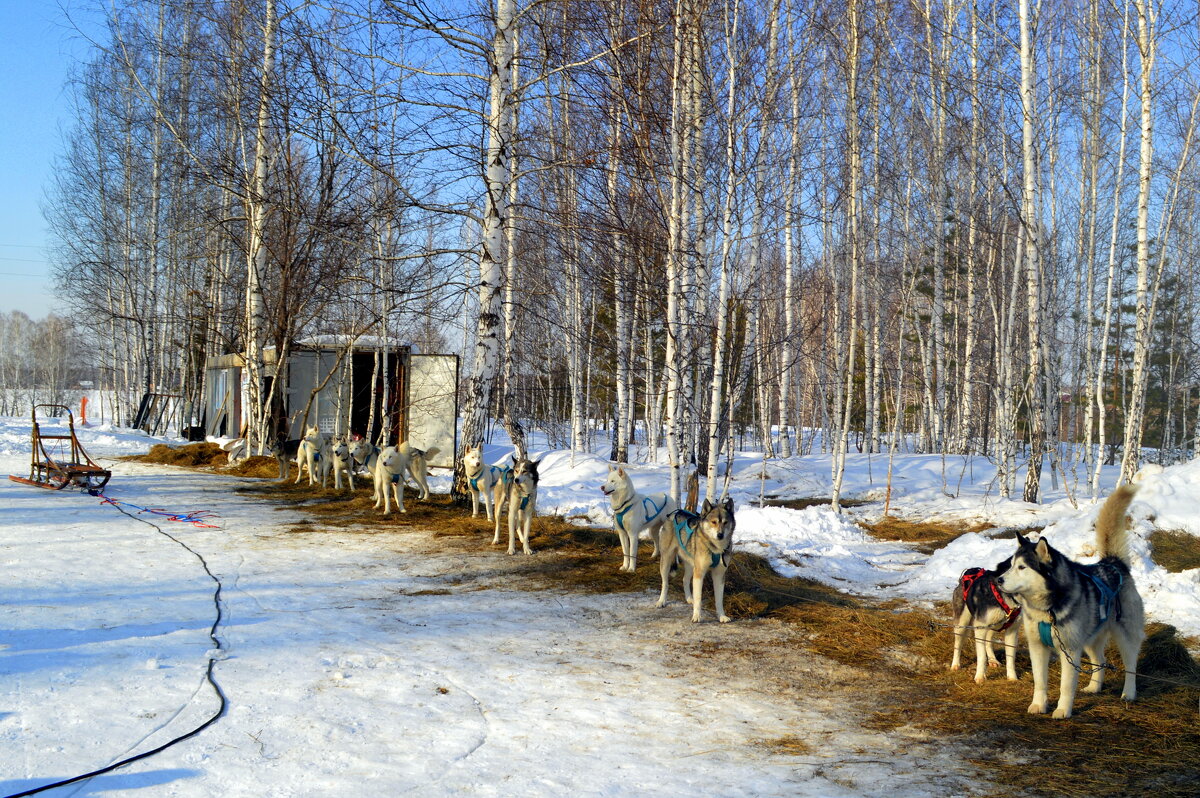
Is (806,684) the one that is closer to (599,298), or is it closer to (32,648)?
Result: (32,648)

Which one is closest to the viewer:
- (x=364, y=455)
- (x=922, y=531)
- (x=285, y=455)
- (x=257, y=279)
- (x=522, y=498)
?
(x=522, y=498)

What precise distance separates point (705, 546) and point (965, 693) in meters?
2.14

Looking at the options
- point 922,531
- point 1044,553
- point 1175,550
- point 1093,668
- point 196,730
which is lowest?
point 922,531

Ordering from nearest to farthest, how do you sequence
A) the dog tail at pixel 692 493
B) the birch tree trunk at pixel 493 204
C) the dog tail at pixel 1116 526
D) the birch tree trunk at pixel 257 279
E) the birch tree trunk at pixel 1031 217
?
the dog tail at pixel 1116 526
the dog tail at pixel 692 493
the birch tree trunk at pixel 493 204
the birch tree trunk at pixel 1031 217
the birch tree trunk at pixel 257 279

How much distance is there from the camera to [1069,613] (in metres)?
4.52

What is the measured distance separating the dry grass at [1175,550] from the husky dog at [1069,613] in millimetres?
3245

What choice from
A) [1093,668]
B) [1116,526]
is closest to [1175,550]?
[1116,526]

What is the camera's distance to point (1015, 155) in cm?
1580

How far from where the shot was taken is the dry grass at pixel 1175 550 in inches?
291

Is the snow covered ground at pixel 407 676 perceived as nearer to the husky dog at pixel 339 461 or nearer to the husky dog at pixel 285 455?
the husky dog at pixel 339 461

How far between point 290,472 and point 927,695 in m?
13.4

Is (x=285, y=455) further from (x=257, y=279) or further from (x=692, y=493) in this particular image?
(x=692, y=493)

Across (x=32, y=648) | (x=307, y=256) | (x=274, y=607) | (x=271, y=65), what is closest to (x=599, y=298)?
(x=307, y=256)

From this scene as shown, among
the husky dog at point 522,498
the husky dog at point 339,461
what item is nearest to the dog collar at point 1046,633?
the husky dog at point 522,498
